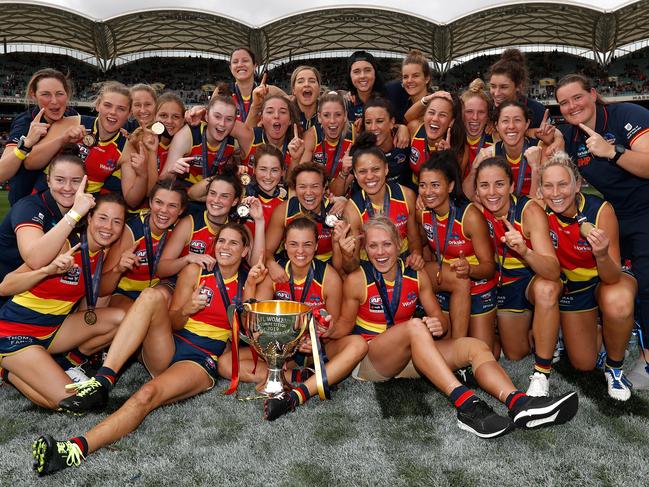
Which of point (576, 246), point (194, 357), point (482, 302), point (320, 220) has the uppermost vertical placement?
point (320, 220)

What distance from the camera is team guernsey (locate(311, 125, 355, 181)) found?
4.86 m

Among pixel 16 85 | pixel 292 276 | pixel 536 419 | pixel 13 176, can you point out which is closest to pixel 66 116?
pixel 13 176

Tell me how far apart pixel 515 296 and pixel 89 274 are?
10.5 ft

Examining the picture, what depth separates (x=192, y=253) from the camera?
155 inches

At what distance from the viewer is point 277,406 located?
9.95 ft

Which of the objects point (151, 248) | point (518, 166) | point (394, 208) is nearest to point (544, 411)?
point (394, 208)

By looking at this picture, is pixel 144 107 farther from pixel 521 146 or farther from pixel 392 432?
pixel 392 432

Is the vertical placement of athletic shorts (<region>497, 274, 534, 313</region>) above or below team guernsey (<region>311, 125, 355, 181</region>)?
below

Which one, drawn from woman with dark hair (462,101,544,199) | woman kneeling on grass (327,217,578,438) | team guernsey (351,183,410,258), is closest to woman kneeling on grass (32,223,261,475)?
woman kneeling on grass (327,217,578,438)

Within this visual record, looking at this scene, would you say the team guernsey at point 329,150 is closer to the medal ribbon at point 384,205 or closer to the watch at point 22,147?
the medal ribbon at point 384,205

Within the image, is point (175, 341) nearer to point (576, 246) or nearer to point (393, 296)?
point (393, 296)

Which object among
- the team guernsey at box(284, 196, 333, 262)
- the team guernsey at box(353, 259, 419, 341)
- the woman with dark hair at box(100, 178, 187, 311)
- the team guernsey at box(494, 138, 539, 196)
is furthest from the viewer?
the team guernsey at box(494, 138, 539, 196)

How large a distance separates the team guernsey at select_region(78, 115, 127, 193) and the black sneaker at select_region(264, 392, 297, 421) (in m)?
2.59

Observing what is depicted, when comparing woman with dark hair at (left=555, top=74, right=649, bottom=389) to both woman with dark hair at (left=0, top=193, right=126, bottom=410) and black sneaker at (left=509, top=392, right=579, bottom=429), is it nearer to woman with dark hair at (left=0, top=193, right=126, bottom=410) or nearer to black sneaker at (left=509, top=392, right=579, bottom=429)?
black sneaker at (left=509, top=392, right=579, bottom=429)
